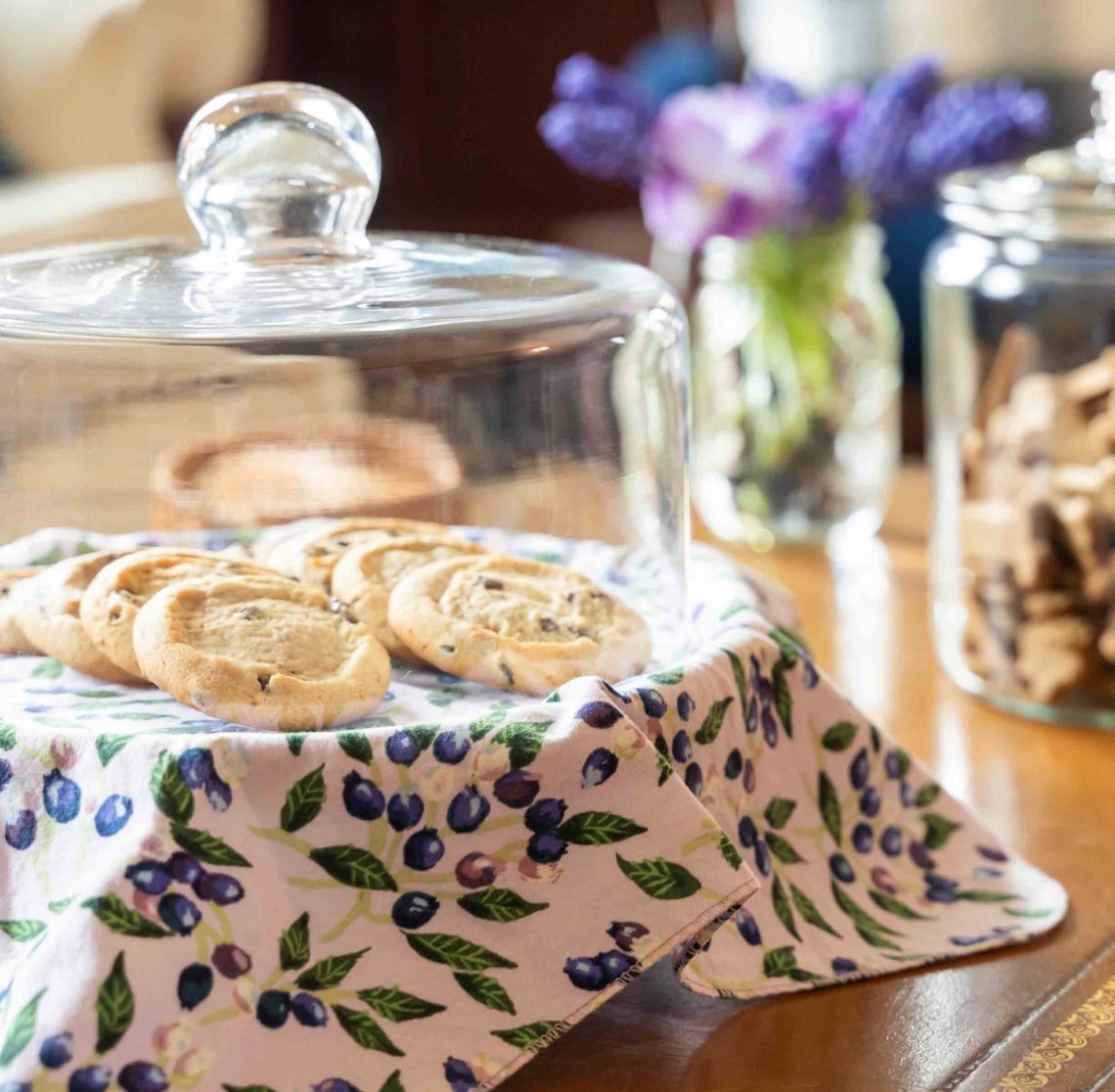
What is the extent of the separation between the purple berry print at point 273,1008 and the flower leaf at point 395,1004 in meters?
0.03

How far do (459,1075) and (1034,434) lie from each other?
596 millimetres

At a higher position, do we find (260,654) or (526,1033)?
(260,654)

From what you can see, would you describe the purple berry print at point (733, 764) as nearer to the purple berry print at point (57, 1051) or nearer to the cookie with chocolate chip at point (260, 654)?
the cookie with chocolate chip at point (260, 654)

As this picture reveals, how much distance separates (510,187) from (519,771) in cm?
242

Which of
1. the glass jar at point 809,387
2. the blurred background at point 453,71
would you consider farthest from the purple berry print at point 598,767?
the blurred background at point 453,71

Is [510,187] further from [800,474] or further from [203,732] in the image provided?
[203,732]

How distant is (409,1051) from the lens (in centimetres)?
57

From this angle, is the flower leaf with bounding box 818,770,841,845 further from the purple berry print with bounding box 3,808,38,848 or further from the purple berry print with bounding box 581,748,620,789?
the purple berry print with bounding box 3,808,38,848

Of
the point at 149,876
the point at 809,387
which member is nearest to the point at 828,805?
the point at 149,876

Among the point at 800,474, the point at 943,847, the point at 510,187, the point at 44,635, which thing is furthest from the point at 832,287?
the point at 510,187

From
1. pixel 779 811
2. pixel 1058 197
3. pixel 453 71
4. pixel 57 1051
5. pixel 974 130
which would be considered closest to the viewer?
pixel 57 1051

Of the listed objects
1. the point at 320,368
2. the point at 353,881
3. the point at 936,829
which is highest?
the point at 320,368

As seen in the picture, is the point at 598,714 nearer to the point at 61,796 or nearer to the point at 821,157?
the point at 61,796

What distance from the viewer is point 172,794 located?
1.82 ft
